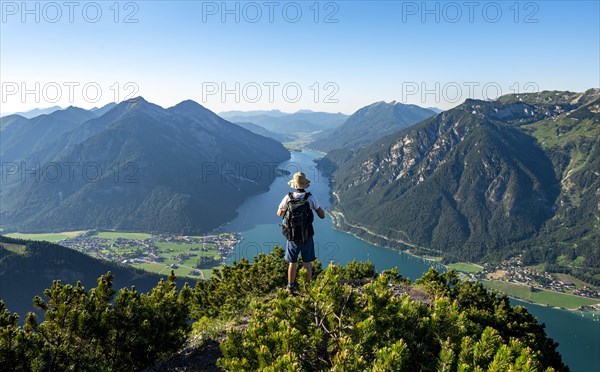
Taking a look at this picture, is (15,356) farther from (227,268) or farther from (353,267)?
(353,267)

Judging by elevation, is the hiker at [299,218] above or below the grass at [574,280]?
above

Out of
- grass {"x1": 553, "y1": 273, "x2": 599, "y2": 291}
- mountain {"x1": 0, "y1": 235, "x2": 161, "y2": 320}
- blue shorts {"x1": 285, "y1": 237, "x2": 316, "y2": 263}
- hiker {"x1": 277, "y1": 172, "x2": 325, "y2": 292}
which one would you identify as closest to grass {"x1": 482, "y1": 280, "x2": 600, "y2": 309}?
grass {"x1": 553, "y1": 273, "x2": 599, "y2": 291}

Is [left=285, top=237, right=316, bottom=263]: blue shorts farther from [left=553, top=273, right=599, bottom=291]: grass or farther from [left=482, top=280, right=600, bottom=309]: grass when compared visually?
[left=553, top=273, right=599, bottom=291]: grass

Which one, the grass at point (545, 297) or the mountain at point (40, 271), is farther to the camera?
the grass at point (545, 297)

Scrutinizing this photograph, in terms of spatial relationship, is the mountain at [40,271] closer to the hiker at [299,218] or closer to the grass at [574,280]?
the hiker at [299,218]

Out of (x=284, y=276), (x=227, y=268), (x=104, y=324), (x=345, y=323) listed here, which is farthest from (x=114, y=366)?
(x=227, y=268)

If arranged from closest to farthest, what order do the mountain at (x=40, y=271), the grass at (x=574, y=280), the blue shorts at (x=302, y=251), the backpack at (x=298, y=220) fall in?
1. the backpack at (x=298, y=220)
2. the blue shorts at (x=302, y=251)
3. the mountain at (x=40, y=271)
4. the grass at (x=574, y=280)

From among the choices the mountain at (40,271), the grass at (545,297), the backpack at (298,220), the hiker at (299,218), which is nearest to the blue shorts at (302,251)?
the hiker at (299,218)
